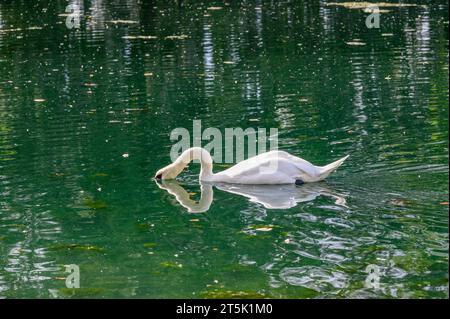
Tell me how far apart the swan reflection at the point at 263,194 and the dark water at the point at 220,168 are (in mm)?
58

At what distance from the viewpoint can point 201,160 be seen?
11.2m

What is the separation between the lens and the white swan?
10.6 meters

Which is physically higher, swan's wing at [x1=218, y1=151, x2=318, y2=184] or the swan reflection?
swan's wing at [x1=218, y1=151, x2=318, y2=184]

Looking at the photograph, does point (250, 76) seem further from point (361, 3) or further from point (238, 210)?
point (361, 3)

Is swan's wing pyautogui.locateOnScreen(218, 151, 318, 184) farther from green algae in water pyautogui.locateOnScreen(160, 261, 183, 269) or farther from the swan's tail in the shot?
green algae in water pyautogui.locateOnScreen(160, 261, 183, 269)

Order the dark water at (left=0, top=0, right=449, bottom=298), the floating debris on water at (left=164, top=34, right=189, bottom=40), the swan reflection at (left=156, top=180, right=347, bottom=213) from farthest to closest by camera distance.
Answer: the floating debris on water at (left=164, top=34, right=189, bottom=40) < the swan reflection at (left=156, top=180, right=347, bottom=213) < the dark water at (left=0, top=0, right=449, bottom=298)

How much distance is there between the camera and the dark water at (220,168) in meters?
8.12

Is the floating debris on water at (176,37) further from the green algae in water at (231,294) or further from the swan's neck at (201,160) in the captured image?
the green algae in water at (231,294)

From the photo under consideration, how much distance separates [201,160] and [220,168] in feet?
2.03

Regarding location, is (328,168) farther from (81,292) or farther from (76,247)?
(81,292)

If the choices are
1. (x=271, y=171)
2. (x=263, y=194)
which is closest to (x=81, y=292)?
(x=263, y=194)

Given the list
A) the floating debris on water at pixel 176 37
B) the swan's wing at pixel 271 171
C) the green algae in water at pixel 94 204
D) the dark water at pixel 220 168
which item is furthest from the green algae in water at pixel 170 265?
the floating debris on water at pixel 176 37

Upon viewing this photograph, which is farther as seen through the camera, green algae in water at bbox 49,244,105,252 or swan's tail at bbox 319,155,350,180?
swan's tail at bbox 319,155,350,180

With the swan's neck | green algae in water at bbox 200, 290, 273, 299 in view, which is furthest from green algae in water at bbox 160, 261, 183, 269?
the swan's neck
